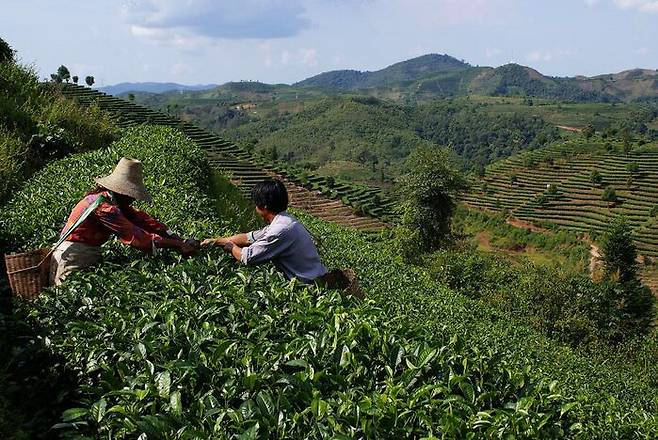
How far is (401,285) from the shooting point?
17.5 metres

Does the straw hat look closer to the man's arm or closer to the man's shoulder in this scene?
the man's arm

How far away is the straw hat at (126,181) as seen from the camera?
468 cm

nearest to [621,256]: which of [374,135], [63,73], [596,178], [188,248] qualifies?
[596,178]

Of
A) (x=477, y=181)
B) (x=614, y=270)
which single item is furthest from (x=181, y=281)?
(x=477, y=181)

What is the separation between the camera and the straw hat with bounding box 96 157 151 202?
468cm

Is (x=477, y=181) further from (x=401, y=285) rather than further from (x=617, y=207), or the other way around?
(x=401, y=285)

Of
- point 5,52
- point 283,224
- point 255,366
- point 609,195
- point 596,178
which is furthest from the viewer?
point 596,178

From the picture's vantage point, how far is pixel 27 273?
14.8 feet

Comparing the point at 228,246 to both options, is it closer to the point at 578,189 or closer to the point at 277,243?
the point at 277,243

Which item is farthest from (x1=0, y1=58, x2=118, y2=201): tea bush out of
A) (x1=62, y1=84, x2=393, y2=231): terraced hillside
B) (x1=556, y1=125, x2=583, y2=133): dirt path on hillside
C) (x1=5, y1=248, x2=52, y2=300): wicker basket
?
(x1=556, y1=125, x2=583, y2=133): dirt path on hillside

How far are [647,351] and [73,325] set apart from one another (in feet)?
101

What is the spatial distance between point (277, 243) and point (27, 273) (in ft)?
6.97

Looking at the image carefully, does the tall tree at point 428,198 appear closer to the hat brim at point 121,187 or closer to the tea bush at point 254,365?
the hat brim at point 121,187

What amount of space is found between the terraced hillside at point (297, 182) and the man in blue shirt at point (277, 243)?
4637 cm
